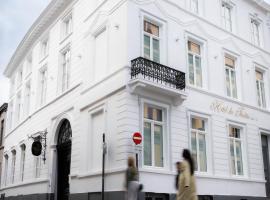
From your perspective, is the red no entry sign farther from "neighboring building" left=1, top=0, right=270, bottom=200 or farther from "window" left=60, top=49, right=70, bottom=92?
"window" left=60, top=49, right=70, bottom=92

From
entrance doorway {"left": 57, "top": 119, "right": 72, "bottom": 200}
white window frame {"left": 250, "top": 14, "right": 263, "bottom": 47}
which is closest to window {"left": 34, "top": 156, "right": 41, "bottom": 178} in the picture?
entrance doorway {"left": 57, "top": 119, "right": 72, "bottom": 200}

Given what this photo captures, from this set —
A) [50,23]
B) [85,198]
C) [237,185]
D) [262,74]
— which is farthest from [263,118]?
[50,23]

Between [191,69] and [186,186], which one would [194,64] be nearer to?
[191,69]

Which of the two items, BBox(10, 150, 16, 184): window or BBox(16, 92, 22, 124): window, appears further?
BBox(16, 92, 22, 124): window

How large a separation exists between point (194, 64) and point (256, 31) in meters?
7.49

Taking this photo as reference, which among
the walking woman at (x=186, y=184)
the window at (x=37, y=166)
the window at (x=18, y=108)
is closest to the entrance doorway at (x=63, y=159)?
the window at (x=37, y=166)

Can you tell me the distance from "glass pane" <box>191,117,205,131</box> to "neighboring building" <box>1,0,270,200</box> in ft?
0.16

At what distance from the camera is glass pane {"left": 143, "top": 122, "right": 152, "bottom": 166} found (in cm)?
1466

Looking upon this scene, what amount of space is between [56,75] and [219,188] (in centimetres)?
1103

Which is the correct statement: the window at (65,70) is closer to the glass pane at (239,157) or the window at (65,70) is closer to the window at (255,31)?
the glass pane at (239,157)

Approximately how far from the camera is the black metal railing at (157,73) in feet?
48.2

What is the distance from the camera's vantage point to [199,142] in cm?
1711

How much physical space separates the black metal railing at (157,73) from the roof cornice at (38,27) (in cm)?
911

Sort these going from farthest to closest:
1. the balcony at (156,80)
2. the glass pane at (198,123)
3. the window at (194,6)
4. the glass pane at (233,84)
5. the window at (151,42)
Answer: the glass pane at (233,84), the window at (194,6), the glass pane at (198,123), the window at (151,42), the balcony at (156,80)
